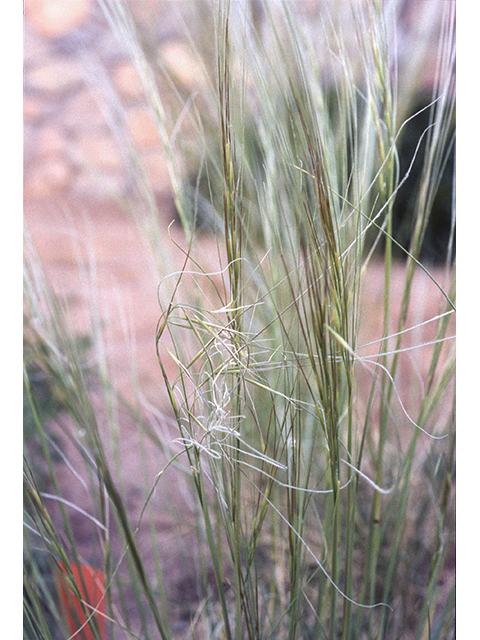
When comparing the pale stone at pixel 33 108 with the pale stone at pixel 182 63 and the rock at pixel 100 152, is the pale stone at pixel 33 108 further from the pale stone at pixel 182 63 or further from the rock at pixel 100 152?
the pale stone at pixel 182 63

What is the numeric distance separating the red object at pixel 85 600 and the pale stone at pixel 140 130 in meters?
0.71

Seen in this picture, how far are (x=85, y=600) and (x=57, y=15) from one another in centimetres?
97

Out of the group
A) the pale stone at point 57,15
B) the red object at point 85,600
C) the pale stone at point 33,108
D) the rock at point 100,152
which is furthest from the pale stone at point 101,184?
the red object at point 85,600

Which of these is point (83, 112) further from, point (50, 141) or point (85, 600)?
point (85, 600)

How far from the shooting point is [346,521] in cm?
74

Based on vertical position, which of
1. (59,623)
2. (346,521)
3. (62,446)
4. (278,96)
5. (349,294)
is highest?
(278,96)

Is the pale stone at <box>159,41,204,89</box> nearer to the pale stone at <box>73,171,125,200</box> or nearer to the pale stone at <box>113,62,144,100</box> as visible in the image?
the pale stone at <box>113,62,144,100</box>

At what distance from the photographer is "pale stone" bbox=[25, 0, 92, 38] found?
743 millimetres

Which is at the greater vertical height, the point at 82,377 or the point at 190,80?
the point at 190,80

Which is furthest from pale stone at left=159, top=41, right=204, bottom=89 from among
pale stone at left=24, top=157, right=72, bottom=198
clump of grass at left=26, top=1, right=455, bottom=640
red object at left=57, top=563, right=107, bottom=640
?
red object at left=57, top=563, right=107, bottom=640

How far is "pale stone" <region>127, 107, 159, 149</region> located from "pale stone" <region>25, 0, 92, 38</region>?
0.17 m

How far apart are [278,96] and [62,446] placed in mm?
672

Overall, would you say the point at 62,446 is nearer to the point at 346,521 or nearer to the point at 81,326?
the point at 81,326
